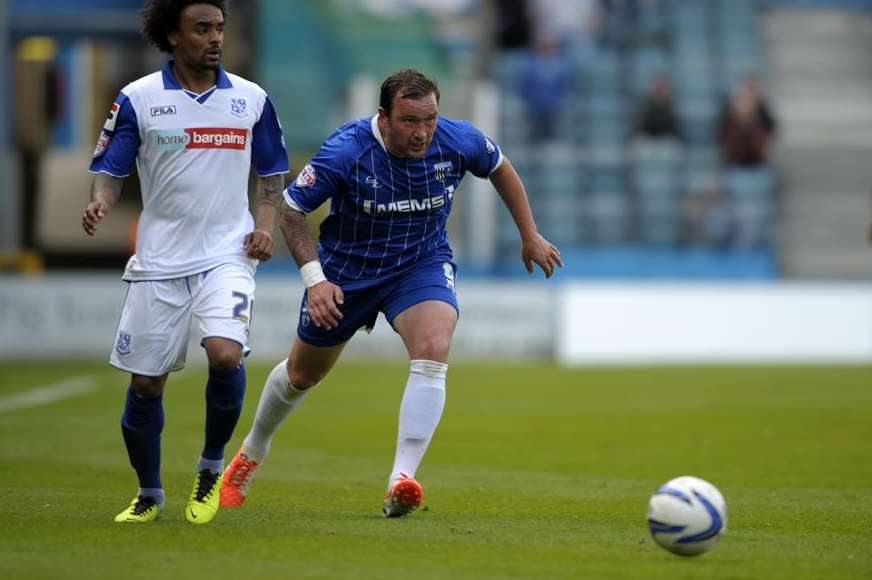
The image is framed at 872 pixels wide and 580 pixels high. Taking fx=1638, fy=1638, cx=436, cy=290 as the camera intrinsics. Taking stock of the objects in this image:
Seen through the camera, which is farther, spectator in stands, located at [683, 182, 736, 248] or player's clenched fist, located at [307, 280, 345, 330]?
spectator in stands, located at [683, 182, 736, 248]

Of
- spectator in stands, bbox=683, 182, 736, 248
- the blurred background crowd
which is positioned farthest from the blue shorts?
spectator in stands, bbox=683, 182, 736, 248

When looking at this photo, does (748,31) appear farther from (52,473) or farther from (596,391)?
(52,473)

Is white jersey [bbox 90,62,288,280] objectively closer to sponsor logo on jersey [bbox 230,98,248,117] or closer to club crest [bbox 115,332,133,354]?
sponsor logo on jersey [bbox 230,98,248,117]

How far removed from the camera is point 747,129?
27.5 meters

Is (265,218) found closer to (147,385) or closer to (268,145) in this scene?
(268,145)

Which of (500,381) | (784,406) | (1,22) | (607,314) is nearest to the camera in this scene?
(784,406)

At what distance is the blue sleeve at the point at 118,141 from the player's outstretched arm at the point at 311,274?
0.90 meters

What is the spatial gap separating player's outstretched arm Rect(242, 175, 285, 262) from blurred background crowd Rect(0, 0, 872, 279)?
56.2 feet

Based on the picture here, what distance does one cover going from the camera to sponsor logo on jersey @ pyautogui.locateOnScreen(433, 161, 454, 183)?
8234 millimetres

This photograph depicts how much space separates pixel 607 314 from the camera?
23.3 m

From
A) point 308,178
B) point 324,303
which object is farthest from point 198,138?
point 324,303

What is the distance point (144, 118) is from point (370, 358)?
16355 mm

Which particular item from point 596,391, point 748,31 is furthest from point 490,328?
point 748,31

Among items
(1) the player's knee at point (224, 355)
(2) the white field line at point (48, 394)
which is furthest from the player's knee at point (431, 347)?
(2) the white field line at point (48, 394)
